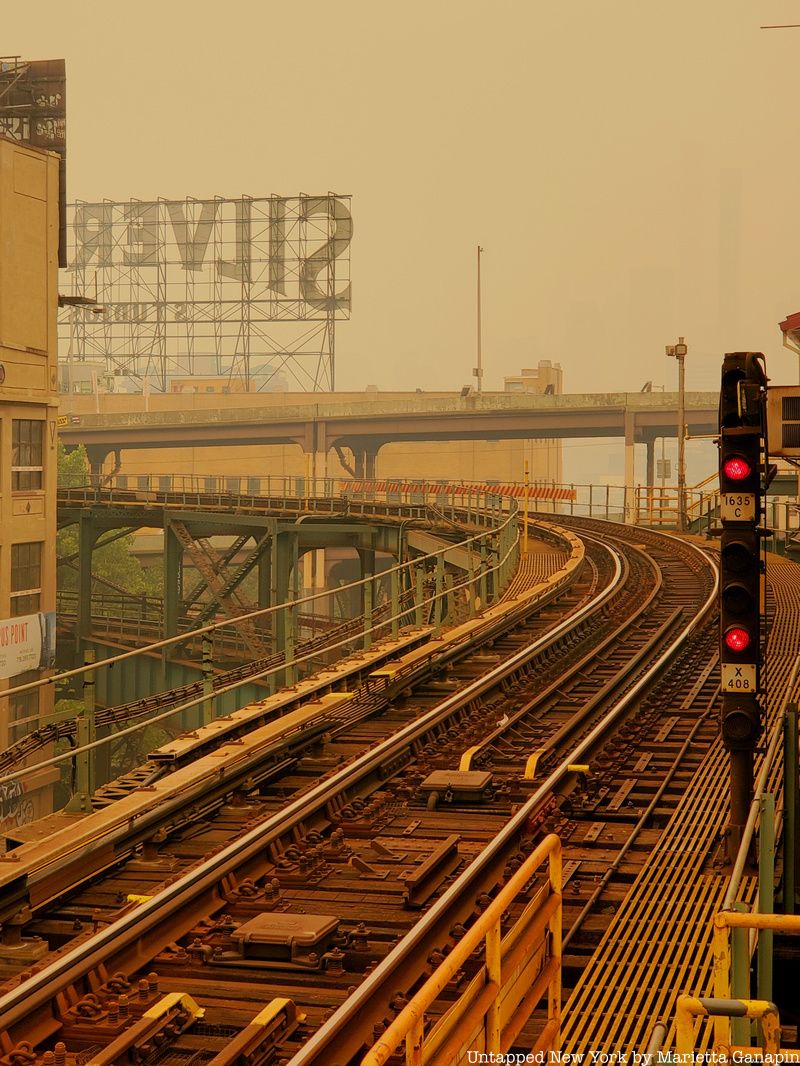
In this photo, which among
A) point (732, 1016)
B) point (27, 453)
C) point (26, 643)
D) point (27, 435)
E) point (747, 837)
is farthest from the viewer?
point (27, 453)

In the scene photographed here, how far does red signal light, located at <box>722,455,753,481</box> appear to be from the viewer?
9.26m

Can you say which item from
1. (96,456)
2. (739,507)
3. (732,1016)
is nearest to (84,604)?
(739,507)

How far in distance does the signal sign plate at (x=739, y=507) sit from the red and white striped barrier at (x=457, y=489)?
117 ft

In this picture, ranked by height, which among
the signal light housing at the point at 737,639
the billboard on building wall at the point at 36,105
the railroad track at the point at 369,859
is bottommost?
the railroad track at the point at 369,859

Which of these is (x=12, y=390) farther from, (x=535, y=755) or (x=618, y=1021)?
(x=618, y=1021)

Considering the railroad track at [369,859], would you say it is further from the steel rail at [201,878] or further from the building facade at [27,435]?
the building facade at [27,435]

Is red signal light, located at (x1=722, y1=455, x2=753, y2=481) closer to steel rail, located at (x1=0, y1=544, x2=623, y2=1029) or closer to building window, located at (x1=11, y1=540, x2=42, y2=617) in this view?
steel rail, located at (x1=0, y1=544, x2=623, y2=1029)

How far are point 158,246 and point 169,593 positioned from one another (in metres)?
66.1

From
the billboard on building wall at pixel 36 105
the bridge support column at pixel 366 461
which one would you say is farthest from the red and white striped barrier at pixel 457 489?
the billboard on building wall at pixel 36 105

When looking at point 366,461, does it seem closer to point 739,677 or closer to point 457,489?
point 457,489

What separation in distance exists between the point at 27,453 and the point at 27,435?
0.53 metres

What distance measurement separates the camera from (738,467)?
30.5 ft

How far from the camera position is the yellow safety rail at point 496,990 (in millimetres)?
5230

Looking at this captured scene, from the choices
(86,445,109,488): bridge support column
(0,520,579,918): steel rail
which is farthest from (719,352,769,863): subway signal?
(86,445,109,488): bridge support column
